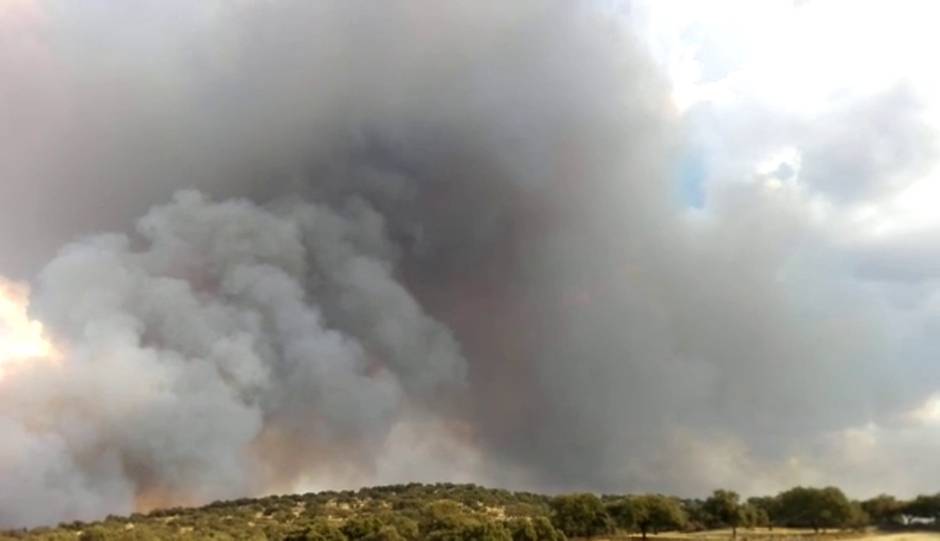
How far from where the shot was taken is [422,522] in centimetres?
11269

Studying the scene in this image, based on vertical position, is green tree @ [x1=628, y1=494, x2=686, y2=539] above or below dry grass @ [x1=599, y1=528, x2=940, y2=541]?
above

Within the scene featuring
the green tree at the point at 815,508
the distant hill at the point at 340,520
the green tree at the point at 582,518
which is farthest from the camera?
the green tree at the point at 815,508

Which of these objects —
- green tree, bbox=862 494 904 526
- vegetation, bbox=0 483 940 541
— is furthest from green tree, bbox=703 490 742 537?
green tree, bbox=862 494 904 526

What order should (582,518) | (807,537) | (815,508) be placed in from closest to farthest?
(807,537) < (582,518) < (815,508)

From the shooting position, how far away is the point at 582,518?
106688mm

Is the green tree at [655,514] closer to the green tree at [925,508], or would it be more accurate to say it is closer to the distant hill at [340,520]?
the distant hill at [340,520]

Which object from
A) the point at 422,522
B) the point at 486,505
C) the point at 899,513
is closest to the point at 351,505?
the point at 486,505

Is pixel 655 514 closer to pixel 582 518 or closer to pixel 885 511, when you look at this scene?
pixel 582 518

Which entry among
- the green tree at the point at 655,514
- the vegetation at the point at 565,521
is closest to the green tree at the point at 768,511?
the vegetation at the point at 565,521

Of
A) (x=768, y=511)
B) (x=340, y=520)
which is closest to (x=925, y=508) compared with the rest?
(x=768, y=511)

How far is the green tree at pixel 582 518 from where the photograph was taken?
106 m

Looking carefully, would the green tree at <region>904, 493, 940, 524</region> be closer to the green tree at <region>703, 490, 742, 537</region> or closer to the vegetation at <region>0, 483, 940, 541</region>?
the vegetation at <region>0, 483, 940, 541</region>

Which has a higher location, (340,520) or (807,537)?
(340,520)

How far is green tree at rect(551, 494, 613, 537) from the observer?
10594cm
